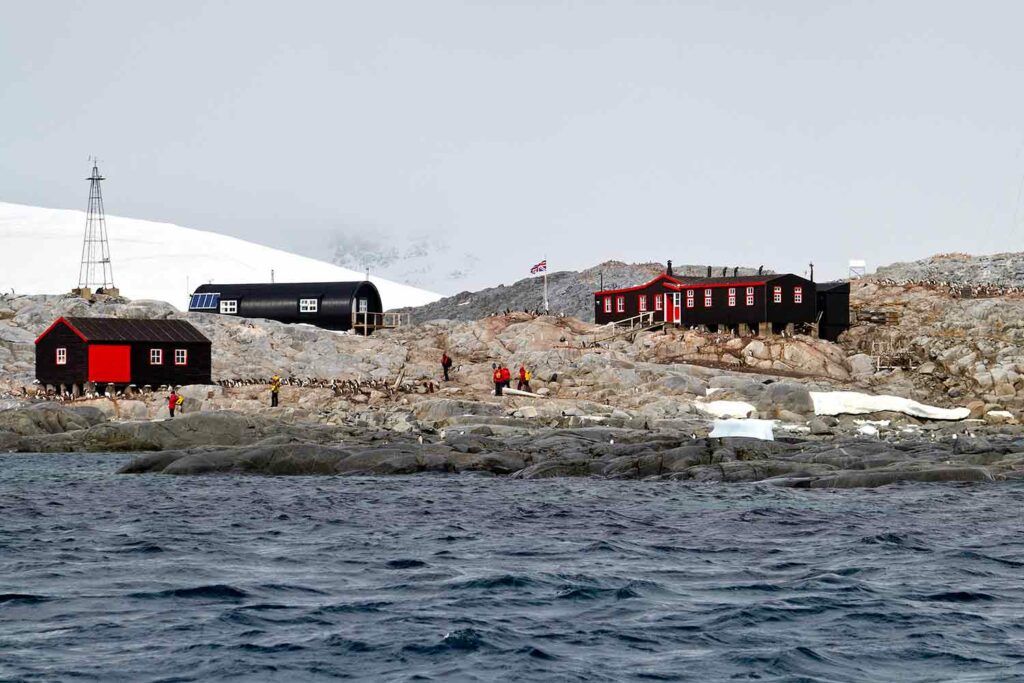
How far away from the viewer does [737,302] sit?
241 feet

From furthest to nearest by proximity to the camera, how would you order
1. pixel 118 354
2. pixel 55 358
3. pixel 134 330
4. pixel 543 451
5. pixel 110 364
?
pixel 134 330
pixel 55 358
pixel 118 354
pixel 110 364
pixel 543 451

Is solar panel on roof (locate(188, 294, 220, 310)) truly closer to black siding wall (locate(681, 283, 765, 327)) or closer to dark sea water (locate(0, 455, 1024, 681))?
black siding wall (locate(681, 283, 765, 327))

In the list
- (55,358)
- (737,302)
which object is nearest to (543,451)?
(55,358)

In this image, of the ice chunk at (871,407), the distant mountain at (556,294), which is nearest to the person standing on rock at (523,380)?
the ice chunk at (871,407)

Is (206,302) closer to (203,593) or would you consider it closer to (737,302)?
(737,302)

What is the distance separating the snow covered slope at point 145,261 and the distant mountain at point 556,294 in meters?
23.4

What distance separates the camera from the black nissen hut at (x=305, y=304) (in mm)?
79625

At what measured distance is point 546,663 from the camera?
45.5 feet

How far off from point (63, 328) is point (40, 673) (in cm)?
5288

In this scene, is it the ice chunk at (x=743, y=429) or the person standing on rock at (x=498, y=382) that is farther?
the person standing on rock at (x=498, y=382)

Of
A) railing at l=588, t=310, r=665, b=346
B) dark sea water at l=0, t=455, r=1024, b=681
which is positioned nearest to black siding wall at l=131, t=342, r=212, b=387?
railing at l=588, t=310, r=665, b=346

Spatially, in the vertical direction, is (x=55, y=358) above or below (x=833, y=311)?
below

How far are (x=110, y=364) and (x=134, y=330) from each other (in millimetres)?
2309

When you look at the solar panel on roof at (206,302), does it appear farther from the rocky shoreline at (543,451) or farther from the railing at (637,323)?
the rocky shoreline at (543,451)
